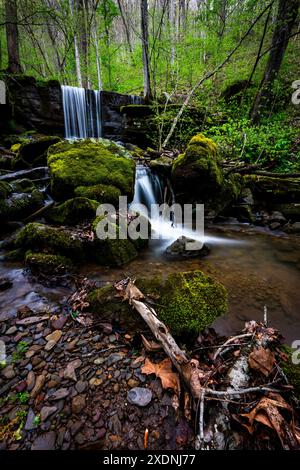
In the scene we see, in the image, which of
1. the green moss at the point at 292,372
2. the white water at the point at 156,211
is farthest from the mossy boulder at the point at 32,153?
the green moss at the point at 292,372

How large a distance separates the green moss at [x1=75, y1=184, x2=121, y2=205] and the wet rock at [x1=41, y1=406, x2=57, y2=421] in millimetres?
4356

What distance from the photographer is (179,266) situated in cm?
450

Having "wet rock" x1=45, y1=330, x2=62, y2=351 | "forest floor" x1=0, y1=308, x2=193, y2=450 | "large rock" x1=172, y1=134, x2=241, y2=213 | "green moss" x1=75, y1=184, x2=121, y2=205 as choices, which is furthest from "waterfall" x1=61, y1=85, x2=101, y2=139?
"forest floor" x1=0, y1=308, x2=193, y2=450

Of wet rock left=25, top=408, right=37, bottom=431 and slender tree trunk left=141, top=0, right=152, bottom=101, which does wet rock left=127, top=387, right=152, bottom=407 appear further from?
slender tree trunk left=141, top=0, right=152, bottom=101

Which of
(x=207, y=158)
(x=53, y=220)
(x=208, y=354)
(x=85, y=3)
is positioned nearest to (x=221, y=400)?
(x=208, y=354)

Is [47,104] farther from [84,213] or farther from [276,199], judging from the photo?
[276,199]

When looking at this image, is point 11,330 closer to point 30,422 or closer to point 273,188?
point 30,422

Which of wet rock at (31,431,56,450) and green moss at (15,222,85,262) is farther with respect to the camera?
green moss at (15,222,85,262)

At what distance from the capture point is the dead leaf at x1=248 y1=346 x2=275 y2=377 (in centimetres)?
178

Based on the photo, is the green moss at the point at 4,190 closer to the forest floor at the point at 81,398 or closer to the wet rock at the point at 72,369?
the forest floor at the point at 81,398

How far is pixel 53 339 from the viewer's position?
2338mm

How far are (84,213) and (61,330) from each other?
299 centimetres
